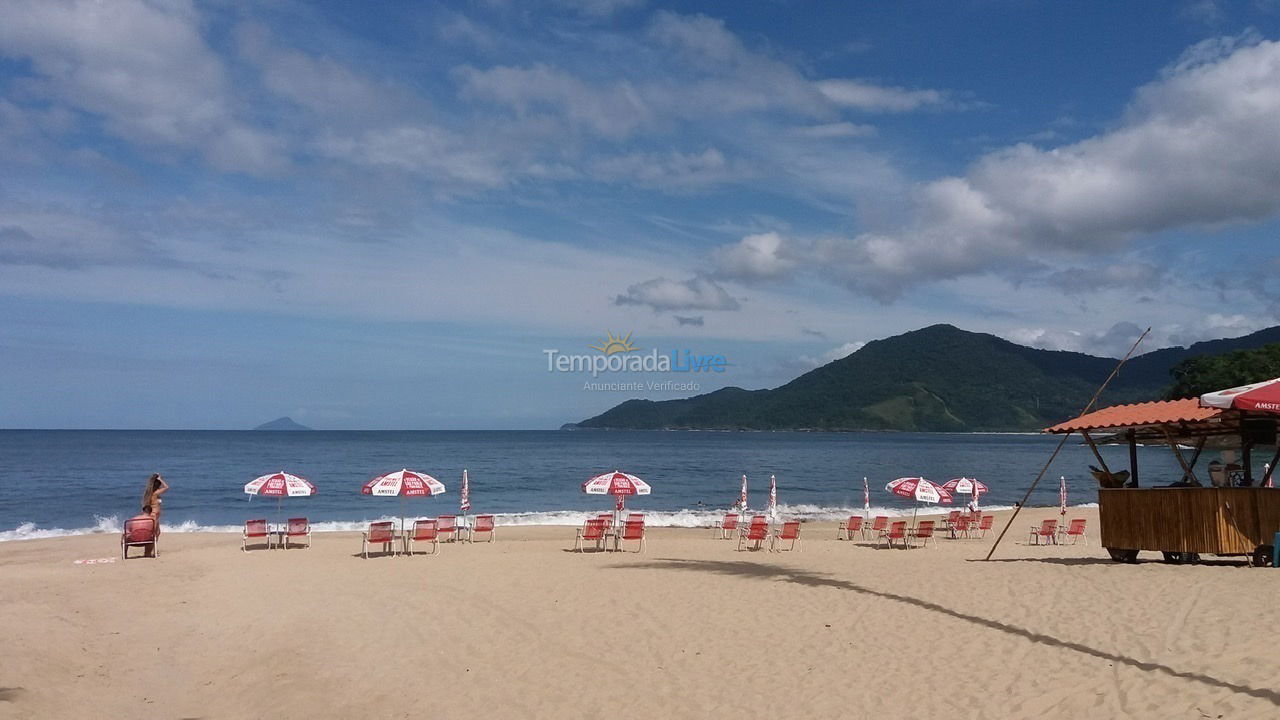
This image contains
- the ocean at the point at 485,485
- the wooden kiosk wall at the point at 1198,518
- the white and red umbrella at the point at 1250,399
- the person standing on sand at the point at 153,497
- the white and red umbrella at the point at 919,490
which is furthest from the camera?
the ocean at the point at 485,485

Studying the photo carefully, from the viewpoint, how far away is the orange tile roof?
11.6 m

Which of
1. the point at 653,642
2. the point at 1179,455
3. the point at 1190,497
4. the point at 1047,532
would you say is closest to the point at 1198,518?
the point at 1190,497

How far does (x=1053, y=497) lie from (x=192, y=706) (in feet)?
133

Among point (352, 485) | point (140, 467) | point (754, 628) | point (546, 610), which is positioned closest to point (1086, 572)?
point (754, 628)

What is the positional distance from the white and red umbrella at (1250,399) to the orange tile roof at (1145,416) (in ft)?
1.59

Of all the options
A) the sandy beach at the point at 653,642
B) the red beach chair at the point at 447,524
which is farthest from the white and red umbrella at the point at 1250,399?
the red beach chair at the point at 447,524

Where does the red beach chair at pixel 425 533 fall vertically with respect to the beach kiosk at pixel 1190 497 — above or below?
below

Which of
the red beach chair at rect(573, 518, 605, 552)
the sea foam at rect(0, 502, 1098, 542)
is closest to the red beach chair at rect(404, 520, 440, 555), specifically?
the red beach chair at rect(573, 518, 605, 552)

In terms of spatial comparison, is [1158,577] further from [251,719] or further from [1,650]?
[1,650]

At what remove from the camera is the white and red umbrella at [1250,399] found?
34.0 feet

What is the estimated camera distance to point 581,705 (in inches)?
271

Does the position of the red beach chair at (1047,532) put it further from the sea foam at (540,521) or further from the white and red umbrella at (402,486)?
the white and red umbrella at (402,486)

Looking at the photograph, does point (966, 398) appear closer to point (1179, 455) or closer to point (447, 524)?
point (447, 524)

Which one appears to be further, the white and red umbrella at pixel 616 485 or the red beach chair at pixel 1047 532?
the red beach chair at pixel 1047 532
